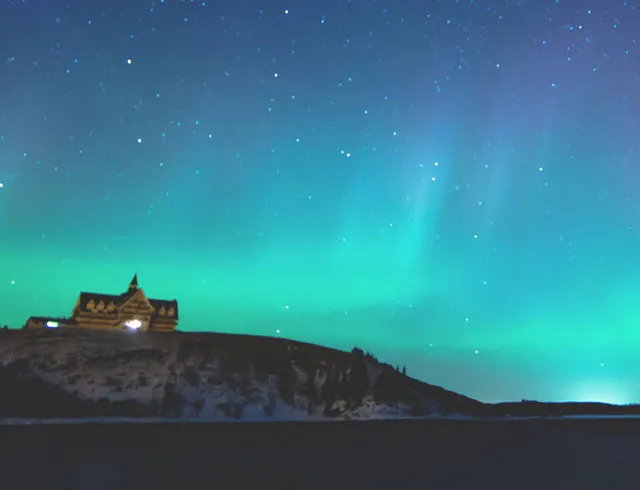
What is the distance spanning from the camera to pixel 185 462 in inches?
902

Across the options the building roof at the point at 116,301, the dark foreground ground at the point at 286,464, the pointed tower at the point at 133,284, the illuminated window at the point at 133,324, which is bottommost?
the dark foreground ground at the point at 286,464

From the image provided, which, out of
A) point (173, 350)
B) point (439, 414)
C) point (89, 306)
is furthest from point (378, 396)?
point (89, 306)

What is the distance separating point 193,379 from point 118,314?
259 ft

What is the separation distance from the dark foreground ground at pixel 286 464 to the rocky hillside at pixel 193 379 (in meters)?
18.0

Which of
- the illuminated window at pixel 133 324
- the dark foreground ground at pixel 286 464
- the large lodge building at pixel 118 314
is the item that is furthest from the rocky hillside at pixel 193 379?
the large lodge building at pixel 118 314

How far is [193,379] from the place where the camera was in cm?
6172

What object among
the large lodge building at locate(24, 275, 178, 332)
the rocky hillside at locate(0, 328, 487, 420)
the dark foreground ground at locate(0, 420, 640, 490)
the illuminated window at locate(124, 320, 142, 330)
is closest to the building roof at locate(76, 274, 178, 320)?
the large lodge building at locate(24, 275, 178, 332)

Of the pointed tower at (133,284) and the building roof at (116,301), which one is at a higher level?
the pointed tower at (133,284)

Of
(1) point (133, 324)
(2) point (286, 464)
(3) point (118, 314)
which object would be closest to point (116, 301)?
(3) point (118, 314)

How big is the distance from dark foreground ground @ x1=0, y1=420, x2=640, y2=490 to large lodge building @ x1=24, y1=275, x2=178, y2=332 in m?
95.5

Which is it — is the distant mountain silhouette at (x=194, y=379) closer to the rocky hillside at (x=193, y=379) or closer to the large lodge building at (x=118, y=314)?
the rocky hillside at (x=193, y=379)

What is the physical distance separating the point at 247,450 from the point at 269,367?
3859 centimetres

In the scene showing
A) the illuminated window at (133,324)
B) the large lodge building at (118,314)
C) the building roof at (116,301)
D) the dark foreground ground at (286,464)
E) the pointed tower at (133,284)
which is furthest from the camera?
the pointed tower at (133,284)

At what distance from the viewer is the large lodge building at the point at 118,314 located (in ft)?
429
